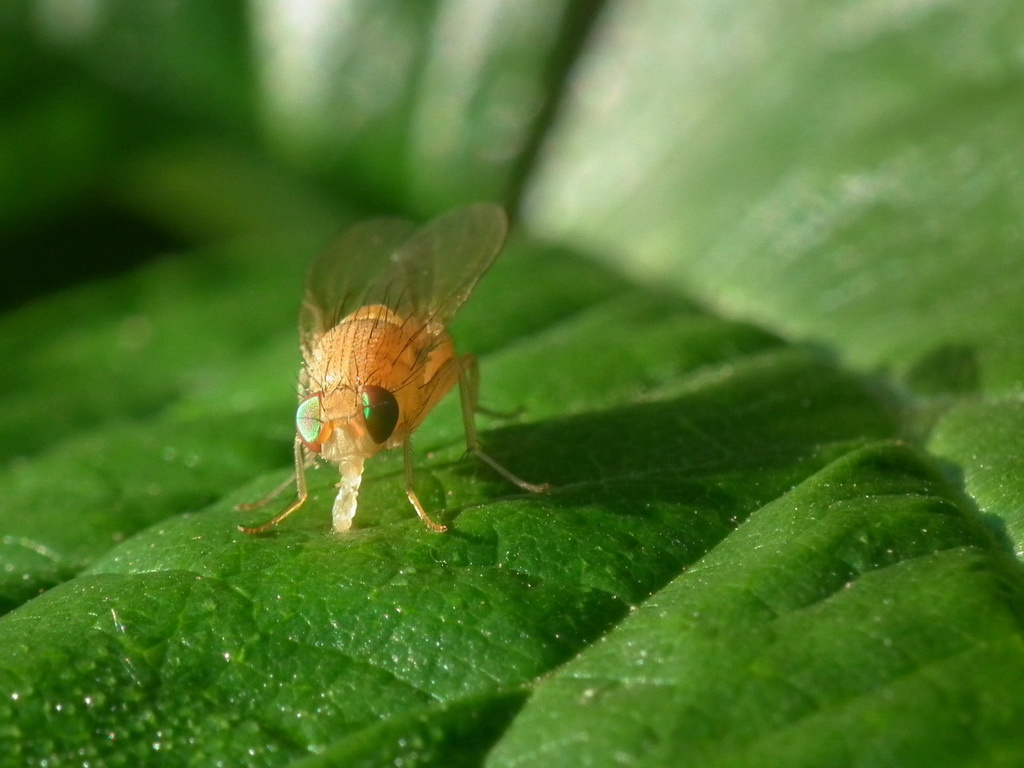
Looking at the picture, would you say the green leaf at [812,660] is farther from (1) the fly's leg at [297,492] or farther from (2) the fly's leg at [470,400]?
(1) the fly's leg at [297,492]

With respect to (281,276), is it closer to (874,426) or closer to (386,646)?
(874,426)

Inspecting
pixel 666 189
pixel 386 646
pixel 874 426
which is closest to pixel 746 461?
pixel 874 426

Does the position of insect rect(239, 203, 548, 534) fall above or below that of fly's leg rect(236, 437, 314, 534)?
above

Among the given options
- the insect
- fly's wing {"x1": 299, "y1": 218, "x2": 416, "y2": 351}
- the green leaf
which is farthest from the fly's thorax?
the green leaf

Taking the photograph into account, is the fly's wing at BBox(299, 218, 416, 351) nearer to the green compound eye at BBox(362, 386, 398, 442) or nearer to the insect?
the insect

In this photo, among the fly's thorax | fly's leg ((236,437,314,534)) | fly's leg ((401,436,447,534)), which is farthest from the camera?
the fly's thorax

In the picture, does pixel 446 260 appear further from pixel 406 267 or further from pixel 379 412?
pixel 379 412

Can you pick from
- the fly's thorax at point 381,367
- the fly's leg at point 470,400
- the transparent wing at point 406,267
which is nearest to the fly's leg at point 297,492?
the fly's thorax at point 381,367
